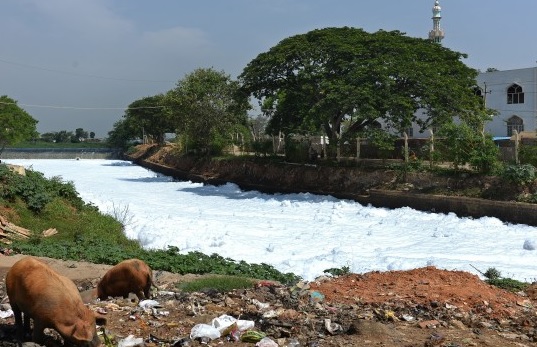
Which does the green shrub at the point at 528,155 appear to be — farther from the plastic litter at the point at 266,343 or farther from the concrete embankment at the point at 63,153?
the concrete embankment at the point at 63,153

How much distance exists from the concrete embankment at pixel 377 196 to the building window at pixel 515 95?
659 inches

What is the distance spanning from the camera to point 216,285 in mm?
8234

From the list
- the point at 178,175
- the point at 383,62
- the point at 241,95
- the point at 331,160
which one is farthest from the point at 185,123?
the point at 383,62

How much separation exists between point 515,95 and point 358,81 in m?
16.5

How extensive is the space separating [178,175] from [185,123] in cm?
401

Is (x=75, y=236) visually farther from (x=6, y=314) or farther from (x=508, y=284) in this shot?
(x=508, y=284)

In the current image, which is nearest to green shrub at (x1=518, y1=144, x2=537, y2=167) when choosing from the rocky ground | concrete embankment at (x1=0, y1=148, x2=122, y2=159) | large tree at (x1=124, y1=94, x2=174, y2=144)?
the rocky ground

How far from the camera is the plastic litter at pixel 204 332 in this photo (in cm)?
534

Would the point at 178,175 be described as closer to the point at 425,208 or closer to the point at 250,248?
the point at 425,208

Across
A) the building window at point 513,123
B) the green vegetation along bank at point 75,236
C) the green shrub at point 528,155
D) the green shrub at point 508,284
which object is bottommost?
the green shrub at point 508,284

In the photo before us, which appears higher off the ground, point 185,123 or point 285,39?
point 285,39

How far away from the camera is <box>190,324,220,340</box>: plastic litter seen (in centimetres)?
534

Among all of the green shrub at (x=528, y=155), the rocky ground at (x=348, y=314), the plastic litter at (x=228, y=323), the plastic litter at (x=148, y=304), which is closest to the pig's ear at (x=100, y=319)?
the rocky ground at (x=348, y=314)

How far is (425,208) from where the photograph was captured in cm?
2039
